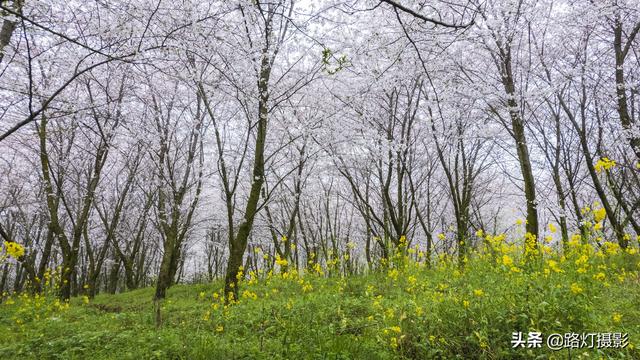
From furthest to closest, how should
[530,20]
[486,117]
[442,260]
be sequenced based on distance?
[486,117], [530,20], [442,260]

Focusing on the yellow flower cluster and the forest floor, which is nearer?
the forest floor

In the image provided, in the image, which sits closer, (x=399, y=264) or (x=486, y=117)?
(x=399, y=264)

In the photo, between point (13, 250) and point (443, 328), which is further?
point (13, 250)

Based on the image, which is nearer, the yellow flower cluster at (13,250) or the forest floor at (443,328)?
the forest floor at (443,328)

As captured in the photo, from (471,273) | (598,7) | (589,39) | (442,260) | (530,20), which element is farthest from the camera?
(589,39)

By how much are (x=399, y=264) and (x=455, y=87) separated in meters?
5.36

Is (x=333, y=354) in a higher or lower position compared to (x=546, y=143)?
lower

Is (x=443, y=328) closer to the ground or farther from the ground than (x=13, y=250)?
closer to the ground

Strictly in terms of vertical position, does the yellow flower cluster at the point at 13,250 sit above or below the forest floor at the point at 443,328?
above

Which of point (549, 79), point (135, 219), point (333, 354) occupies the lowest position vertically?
point (333, 354)

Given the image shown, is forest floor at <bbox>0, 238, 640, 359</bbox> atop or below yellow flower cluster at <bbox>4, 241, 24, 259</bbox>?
below

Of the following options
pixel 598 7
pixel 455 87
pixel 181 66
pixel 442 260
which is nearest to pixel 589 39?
pixel 598 7

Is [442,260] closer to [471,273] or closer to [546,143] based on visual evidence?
[471,273]

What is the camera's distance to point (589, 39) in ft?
31.4
